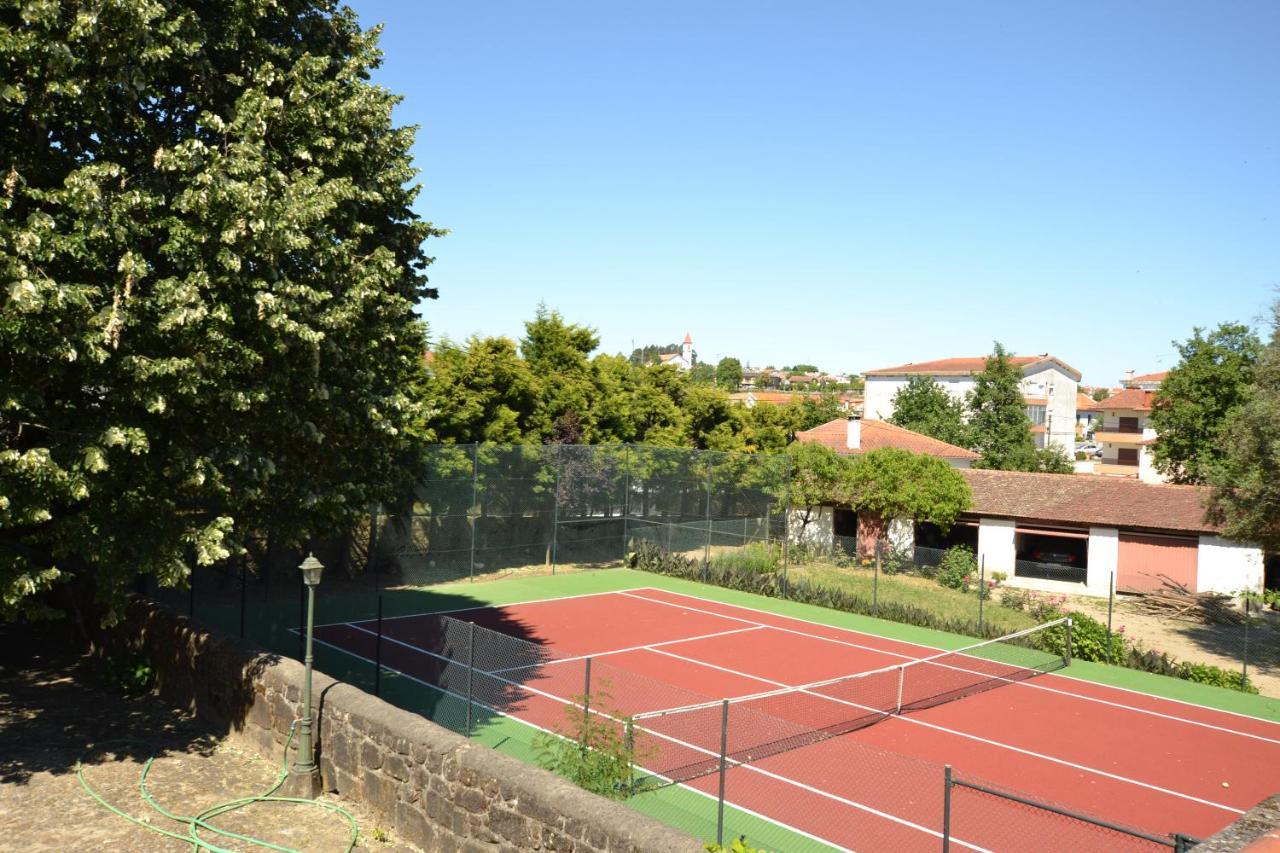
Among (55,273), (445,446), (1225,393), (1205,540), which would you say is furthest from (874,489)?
(55,273)

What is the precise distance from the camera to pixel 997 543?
124 feet

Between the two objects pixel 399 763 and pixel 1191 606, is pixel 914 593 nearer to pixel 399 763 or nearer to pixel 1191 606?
pixel 1191 606

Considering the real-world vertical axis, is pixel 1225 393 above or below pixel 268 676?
above

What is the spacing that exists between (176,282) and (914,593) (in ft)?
81.4

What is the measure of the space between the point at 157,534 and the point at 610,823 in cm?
708

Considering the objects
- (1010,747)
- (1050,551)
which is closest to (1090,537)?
(1050,551)

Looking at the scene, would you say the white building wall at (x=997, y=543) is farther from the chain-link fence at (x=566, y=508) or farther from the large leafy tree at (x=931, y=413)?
the large leafy tree at (x=931, y=413)

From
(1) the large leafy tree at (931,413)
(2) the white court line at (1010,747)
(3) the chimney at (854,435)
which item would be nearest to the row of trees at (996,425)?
(1) the large leafy tree at (931,413)

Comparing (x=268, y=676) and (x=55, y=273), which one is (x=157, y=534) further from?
(x=55, y=273)

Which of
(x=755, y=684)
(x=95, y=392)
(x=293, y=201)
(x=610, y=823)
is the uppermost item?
(x=293, y=201)

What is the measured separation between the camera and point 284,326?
11.7 metres

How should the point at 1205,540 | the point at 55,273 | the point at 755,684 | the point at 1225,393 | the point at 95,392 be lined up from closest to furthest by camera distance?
the point at 55,273 < the point at 95,392 < the point at 755,684 < the point at 1205,540 < the point at 1225,393

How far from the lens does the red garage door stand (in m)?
33.9

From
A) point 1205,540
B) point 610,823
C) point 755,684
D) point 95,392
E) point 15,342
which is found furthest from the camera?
point 1205,540
